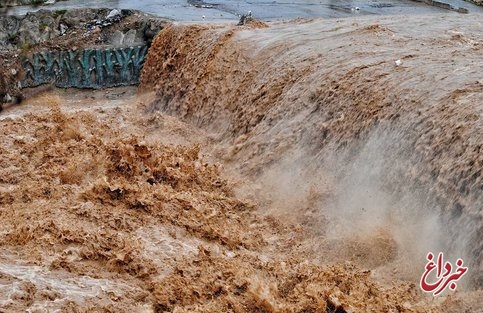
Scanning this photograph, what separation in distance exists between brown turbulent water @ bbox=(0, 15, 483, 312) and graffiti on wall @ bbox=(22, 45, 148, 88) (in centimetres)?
246

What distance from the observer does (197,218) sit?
7633 mm

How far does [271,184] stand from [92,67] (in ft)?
23.8

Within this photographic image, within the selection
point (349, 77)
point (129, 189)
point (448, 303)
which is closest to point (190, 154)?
point (129, 189)

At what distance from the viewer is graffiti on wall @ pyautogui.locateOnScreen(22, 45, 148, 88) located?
46.1 feet

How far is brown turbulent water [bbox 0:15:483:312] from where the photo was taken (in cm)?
579

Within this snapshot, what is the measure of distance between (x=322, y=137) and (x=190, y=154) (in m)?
2.33

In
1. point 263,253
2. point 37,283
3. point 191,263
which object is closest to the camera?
point 37,283

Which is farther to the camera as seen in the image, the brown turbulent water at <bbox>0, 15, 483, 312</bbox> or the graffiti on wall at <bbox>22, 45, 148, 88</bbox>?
the graffiti on wall at <bbox>22, 45, 148, 88</bbox>

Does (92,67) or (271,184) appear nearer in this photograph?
(271,184)

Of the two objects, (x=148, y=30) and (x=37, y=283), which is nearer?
(x=37, y=283)

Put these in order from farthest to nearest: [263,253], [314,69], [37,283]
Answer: [314,69], [263,253], [37,283]

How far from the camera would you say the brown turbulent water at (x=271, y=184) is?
5.79 metres

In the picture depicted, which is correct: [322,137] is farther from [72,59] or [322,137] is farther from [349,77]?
[72,59]

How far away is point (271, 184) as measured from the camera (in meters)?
8.35
